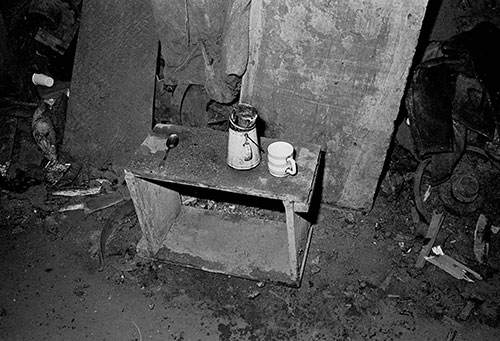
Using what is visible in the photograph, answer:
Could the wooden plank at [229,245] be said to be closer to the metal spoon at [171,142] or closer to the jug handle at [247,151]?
the metal spoon at [171,142]

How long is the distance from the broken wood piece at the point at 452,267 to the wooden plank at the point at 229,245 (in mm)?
1089

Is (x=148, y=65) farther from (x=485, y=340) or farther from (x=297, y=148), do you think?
(x=485, y=340)

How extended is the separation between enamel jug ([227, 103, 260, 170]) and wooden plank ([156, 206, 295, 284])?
0.85 meters

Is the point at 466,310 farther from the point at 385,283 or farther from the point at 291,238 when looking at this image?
the point at 291,238

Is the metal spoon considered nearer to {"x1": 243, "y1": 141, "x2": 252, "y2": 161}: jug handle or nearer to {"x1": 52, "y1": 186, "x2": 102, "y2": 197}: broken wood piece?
{"x1": 243, "y1": 141, "x2": 252, "y2": 161}: jug handle

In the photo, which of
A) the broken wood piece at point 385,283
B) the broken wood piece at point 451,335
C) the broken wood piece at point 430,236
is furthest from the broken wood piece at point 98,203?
the broken wood piece at point 451,335

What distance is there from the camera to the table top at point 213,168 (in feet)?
9.35

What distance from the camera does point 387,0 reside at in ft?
9.18

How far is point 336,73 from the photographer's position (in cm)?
314

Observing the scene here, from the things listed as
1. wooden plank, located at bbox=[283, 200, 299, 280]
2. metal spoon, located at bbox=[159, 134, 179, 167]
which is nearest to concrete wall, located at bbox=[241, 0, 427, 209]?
metal spoon, located at bbox=[159, 134, 179, 167]

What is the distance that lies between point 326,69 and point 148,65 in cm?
159

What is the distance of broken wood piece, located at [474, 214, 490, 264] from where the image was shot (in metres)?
3.57

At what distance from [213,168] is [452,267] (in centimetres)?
191

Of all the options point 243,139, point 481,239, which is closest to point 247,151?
point 243,139
